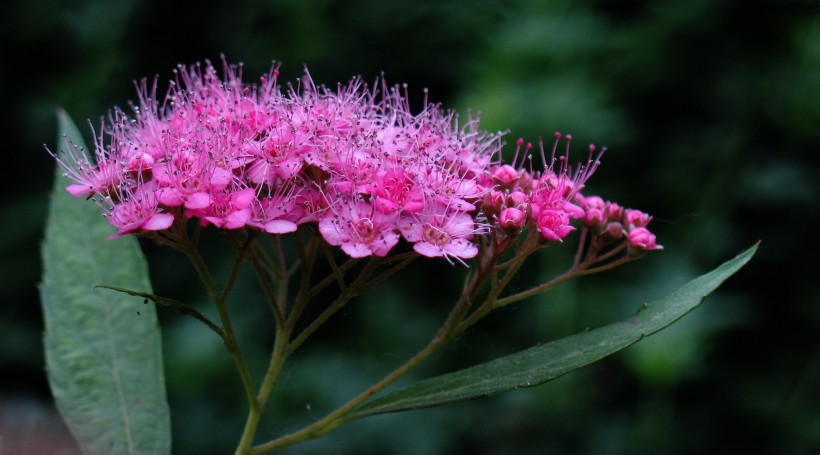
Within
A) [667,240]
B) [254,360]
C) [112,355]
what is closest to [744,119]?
[667,240]

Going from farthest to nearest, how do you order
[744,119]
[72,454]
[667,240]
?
[744,119], [667,240], [72,454]

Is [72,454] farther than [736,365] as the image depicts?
No

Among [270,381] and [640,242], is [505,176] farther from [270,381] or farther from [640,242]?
[270,381]

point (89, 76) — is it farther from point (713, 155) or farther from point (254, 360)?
point (713, 155)

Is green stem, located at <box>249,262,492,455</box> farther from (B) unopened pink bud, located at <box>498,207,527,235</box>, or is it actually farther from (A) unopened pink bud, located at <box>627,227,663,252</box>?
(A) unopened pink bud, located at <box>627,227,663,252</box>

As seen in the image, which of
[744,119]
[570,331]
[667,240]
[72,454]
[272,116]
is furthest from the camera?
[744,119]

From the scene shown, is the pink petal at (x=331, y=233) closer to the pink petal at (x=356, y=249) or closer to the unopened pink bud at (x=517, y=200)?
the pink petal at (x=356, y=249)
